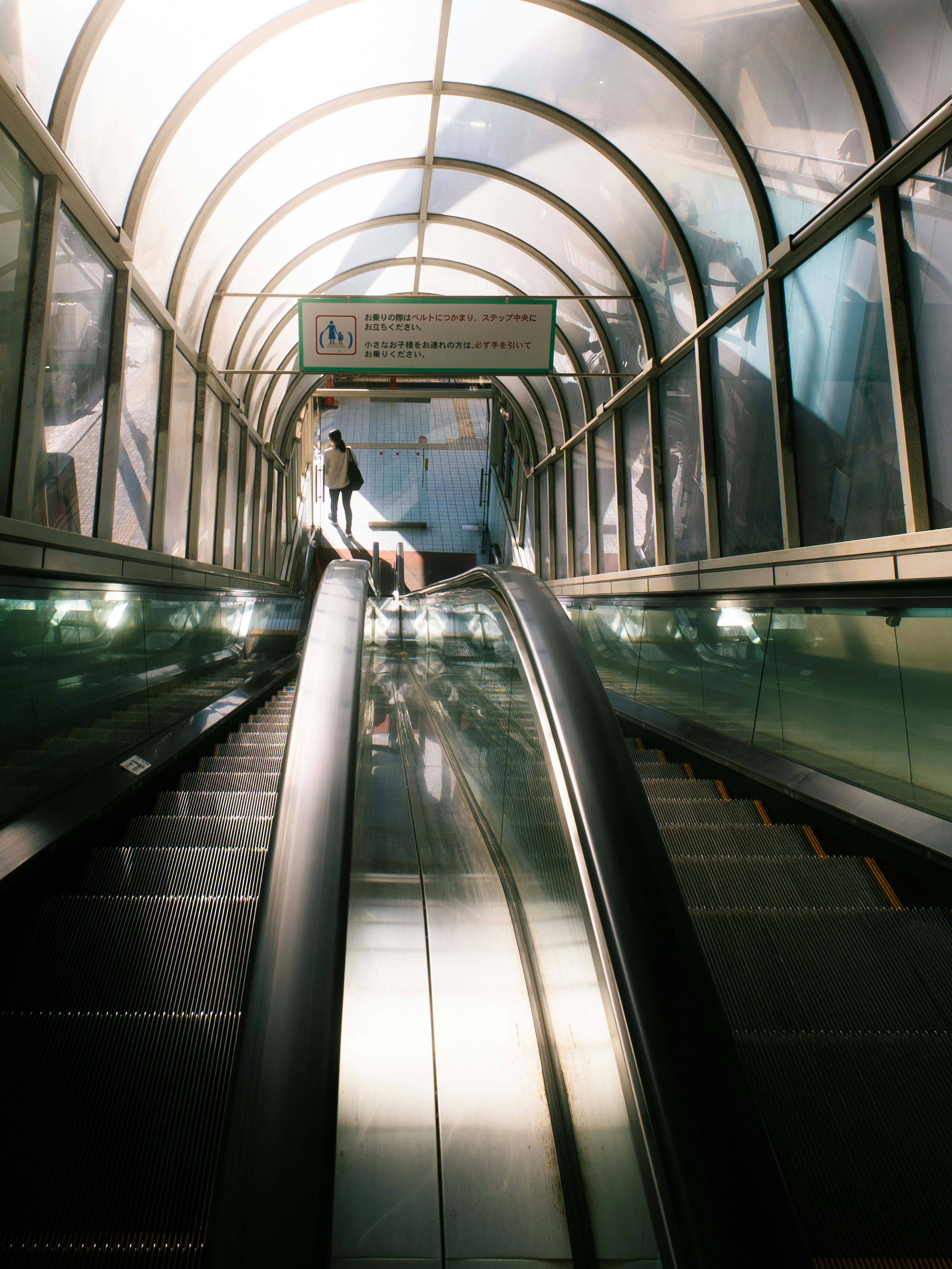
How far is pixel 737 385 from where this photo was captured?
6.94 meters

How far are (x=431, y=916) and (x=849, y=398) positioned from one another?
15.8 feet

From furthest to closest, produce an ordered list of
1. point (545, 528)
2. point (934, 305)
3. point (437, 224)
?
point (545, 528), point (437, 224), point (934, 305)

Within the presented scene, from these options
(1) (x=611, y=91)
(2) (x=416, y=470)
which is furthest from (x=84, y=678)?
(2) (x=416, y=470)

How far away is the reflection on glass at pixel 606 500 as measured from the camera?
10.9 metres

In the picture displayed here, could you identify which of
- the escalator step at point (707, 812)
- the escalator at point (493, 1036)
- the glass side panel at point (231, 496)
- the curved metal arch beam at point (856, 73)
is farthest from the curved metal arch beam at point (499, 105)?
the escalator at point (493, 1036)

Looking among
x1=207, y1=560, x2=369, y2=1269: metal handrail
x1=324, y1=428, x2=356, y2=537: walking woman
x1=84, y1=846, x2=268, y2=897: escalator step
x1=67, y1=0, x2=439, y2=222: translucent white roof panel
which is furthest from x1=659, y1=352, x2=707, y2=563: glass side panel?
x1=324, y1=428, x2=356, y2=537: walking woman

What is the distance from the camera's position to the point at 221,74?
6.05m

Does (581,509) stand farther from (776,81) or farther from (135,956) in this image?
(135,956)

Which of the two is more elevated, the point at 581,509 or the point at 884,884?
the point at 581,509

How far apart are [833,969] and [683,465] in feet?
23.6

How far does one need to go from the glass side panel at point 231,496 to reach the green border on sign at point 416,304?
12.3 feet

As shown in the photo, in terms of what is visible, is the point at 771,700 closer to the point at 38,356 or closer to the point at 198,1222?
the point at 198,1222

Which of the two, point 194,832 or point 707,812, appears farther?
point 707,812

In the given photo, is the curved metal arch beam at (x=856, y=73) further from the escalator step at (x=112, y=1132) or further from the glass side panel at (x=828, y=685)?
the escalator step at (x=112, y=1132)
